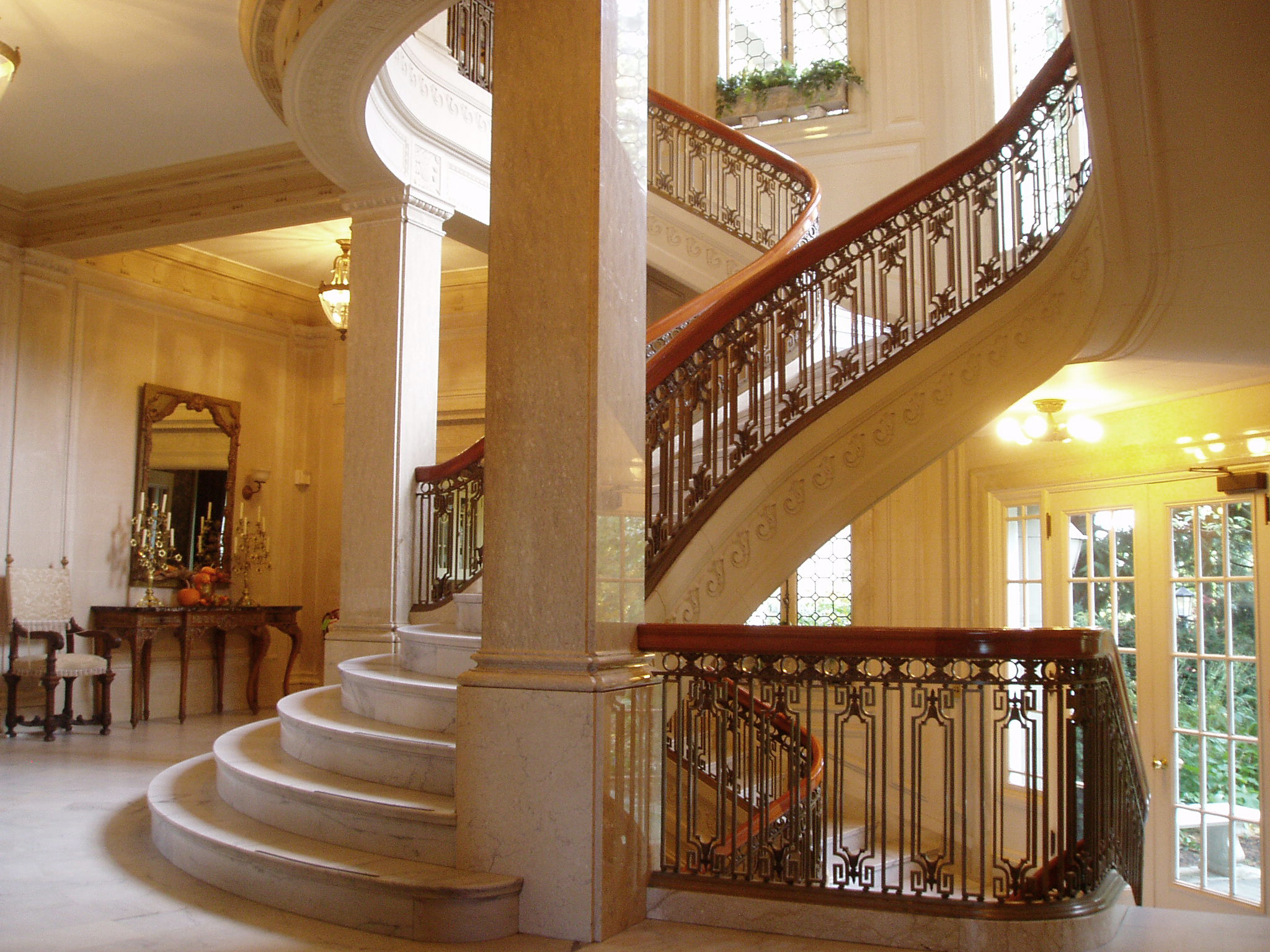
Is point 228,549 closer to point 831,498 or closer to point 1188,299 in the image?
point 831,498

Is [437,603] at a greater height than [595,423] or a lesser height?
lesser

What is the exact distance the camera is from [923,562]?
864cm

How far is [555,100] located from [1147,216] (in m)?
2.44

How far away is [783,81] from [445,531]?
5654 mm

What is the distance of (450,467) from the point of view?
613 cm

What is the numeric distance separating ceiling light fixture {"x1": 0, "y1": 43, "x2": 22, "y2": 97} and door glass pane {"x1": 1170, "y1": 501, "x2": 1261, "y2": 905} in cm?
713

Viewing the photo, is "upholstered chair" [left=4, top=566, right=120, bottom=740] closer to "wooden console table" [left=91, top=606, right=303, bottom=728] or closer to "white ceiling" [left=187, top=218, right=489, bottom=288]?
"wooden console table" [left=91, top=606, right=303, bottom=728]

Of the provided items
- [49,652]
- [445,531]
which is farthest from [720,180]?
[49,652]

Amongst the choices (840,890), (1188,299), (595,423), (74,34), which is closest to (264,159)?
(74,34)

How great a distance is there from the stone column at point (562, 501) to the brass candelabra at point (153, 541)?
6540 millimetres

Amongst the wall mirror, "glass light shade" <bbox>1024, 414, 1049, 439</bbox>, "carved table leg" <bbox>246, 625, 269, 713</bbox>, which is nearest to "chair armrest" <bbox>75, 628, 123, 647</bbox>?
the wall mirror

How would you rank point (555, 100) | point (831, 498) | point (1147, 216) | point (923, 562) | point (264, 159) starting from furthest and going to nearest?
point (923, 562), point (264, 159), point (831, 498), point (1147, 216), point (555, 100)

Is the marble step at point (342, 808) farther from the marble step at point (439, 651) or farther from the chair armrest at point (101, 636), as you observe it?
the chair armrest at point (101, 636)

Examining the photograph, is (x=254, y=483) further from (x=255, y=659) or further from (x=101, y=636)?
(x=101, y=636)
